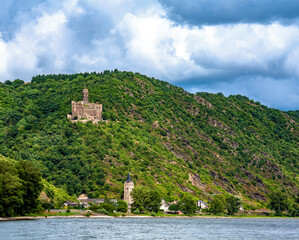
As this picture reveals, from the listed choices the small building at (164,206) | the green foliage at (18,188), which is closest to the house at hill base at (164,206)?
the small building at (164,206)

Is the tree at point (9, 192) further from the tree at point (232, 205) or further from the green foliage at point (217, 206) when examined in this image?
the tree at point (232, 205)

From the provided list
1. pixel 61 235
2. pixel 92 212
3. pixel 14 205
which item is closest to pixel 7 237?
pixel 61 235

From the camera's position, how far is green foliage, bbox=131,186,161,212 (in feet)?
512

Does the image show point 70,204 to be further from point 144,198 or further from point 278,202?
point 278,202

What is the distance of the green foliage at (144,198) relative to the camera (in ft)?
512

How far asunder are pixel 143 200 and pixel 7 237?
78.2 meters

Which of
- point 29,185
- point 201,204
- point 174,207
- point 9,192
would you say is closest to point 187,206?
point 174,207

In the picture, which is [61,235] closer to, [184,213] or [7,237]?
[7,237]

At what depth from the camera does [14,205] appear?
10756cm

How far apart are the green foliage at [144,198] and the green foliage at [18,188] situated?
3811cm

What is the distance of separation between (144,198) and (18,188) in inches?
2166

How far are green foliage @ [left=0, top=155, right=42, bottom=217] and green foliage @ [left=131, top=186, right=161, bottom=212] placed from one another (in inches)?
1500

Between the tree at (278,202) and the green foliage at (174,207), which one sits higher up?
the tree at (278,202)

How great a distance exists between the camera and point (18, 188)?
109 m
